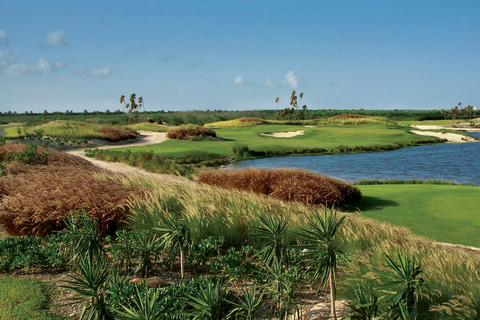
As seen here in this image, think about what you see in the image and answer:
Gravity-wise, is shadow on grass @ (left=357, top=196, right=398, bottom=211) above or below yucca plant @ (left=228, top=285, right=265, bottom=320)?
below

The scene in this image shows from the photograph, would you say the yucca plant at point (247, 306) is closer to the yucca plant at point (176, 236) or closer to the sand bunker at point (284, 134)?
the yucca plant at point (176, 236)

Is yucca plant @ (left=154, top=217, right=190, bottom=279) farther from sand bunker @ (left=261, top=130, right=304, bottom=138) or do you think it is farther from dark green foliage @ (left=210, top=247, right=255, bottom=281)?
sand bunker @ (left=261, top=130, right=304, bottom=138)

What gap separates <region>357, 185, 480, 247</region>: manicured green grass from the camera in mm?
8516

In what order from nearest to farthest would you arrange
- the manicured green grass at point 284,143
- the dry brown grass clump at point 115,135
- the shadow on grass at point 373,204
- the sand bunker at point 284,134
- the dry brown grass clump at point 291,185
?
the dry brown grass clump at point 291,185 < the shadow on grass at point 373,204 < the manicured green grass at point 284,143 < the dry brown grass clump at point 115,135 < the sand bunker at point 284,134

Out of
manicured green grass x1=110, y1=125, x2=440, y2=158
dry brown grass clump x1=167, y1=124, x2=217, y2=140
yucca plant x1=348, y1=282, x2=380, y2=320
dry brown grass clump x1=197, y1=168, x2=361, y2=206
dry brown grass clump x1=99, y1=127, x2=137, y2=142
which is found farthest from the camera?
dry brown grass clump x1=167, y1=124, x2=217, y2=140

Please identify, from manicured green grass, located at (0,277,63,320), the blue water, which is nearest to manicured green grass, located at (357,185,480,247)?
the blue water

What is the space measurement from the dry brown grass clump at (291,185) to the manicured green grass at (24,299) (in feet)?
21.0

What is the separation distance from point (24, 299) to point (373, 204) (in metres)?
9.03

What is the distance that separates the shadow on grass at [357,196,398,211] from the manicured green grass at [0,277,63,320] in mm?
8186

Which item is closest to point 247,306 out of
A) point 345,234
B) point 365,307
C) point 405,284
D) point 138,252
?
point 365,307

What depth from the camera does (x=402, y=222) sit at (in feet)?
31.0

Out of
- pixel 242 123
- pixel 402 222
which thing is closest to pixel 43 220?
pixel 402 222

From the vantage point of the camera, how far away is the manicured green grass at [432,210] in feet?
27.9

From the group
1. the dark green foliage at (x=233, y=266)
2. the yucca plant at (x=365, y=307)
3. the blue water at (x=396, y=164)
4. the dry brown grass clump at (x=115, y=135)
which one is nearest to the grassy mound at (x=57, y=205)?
the dark green foliage at (x=233, y=266)
